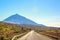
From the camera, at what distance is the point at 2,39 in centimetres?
2339

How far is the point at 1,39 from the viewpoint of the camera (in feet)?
77.4

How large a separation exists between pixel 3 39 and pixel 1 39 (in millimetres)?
562

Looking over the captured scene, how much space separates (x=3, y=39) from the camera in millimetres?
23141

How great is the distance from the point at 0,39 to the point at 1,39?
0.81ft

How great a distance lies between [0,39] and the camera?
2378 centimetres

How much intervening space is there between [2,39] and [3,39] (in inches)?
11.9
